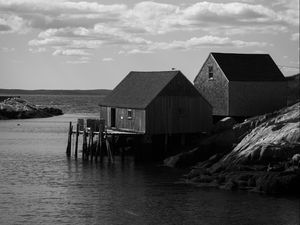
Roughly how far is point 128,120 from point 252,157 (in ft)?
48.4

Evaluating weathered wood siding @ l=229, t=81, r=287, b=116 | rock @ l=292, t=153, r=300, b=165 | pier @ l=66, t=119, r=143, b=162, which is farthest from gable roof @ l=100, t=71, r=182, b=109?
rock @ l=292, t=153, r=300, b=165

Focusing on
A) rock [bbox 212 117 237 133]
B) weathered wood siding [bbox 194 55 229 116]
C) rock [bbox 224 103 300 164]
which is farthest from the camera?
weathered wood siding [bbox 194 55 229 116]

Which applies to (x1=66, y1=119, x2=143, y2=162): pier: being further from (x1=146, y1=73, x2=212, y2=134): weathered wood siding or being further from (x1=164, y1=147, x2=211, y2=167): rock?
(x1=164, y1=147, x2=211, y2=167): rock

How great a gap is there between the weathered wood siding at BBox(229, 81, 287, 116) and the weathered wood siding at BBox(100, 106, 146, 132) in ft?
28.3

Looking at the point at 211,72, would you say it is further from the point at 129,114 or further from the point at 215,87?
the point at 129,114

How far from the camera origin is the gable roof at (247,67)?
190 ft

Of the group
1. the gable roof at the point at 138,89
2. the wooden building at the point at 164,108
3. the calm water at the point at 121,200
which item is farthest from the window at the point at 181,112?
the calm water at the point at 121,200

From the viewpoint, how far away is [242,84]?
57.5 metres

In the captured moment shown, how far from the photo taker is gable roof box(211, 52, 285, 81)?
58.0m

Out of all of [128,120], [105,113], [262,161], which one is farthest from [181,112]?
[262,161]

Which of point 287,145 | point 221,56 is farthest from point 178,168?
point 221,56

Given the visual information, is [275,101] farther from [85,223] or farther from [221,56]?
[85,223]

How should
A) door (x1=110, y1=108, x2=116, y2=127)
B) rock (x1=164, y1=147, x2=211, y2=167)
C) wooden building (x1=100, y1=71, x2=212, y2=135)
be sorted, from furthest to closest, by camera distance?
door (x1=110, y1=108, x2=116, y2=127) → wooden building (x1=100, y1=71, x2=212, y2=135) → rock (x1=164, y1=147, x2=211, y2=167)

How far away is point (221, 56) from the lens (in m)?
59.3
